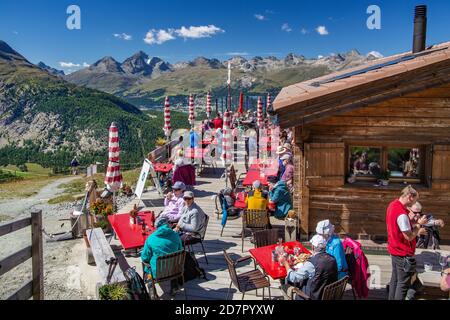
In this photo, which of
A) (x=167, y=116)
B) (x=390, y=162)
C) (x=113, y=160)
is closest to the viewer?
(x=390, y=162)

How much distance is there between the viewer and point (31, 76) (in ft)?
558

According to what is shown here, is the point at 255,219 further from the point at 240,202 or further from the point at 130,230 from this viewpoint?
the point at 130,230

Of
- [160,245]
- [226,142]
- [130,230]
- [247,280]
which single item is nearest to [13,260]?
[160,245]

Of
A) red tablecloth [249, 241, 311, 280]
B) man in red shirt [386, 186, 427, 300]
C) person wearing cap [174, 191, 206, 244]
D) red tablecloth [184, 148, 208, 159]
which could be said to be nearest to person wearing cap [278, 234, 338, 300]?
red tablecloth [249, 241, 311, 280]

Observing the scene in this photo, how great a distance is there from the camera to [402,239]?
16.8 ft

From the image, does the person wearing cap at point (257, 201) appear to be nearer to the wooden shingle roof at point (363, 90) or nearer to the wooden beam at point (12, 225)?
the wooden shingle roof at point (363, 90)

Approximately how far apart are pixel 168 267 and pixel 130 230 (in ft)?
6.16

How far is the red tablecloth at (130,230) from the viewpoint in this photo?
6758 millimetres

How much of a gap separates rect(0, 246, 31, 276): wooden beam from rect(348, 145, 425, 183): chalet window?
6.05m

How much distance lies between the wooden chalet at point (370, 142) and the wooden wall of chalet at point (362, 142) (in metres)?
0.02

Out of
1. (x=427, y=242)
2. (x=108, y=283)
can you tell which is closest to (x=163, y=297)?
(x=108, y=283)

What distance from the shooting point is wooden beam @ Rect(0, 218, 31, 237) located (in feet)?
14.6
